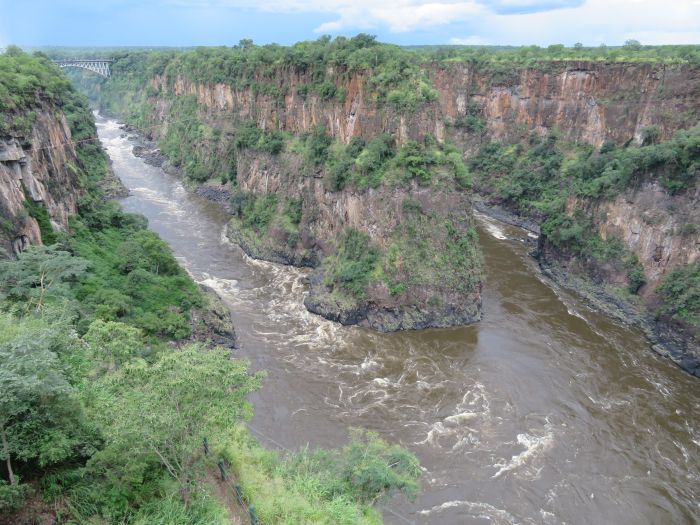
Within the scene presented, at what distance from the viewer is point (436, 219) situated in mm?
33531

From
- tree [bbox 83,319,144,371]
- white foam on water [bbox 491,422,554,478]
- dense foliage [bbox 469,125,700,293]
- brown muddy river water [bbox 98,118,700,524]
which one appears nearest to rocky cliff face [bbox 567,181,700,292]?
dense foliage [bbox 469,125,700,293]

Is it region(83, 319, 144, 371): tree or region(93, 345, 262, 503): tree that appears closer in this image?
region(93, 345, 262, 503): tree

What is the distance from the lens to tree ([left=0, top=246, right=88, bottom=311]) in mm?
19531

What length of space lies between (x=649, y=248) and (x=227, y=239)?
3616 cm

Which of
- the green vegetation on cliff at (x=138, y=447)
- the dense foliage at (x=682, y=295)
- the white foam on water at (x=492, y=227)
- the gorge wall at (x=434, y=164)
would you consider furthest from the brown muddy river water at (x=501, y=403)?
the white foam on water at (x=492, y=227)

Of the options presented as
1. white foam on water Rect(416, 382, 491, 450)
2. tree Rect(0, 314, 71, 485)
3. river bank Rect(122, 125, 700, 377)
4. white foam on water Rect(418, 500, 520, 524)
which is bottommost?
white foam on water Rect(418, 500, 520, 524)

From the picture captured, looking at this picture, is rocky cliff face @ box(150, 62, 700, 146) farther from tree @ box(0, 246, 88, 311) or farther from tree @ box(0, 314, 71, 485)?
tree @ box(0, 314, 71, 485)

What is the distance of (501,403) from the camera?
83.5ft

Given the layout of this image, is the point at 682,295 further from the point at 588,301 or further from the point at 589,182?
the point at 589,182

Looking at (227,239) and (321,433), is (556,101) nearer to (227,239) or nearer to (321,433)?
(227,239)

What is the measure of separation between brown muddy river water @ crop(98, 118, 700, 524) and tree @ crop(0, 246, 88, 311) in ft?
35.5

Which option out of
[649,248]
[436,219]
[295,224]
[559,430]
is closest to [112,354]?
[559,430]

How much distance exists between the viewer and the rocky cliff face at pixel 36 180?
23.7 metres

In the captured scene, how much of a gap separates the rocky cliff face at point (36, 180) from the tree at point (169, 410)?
17.1 metres
